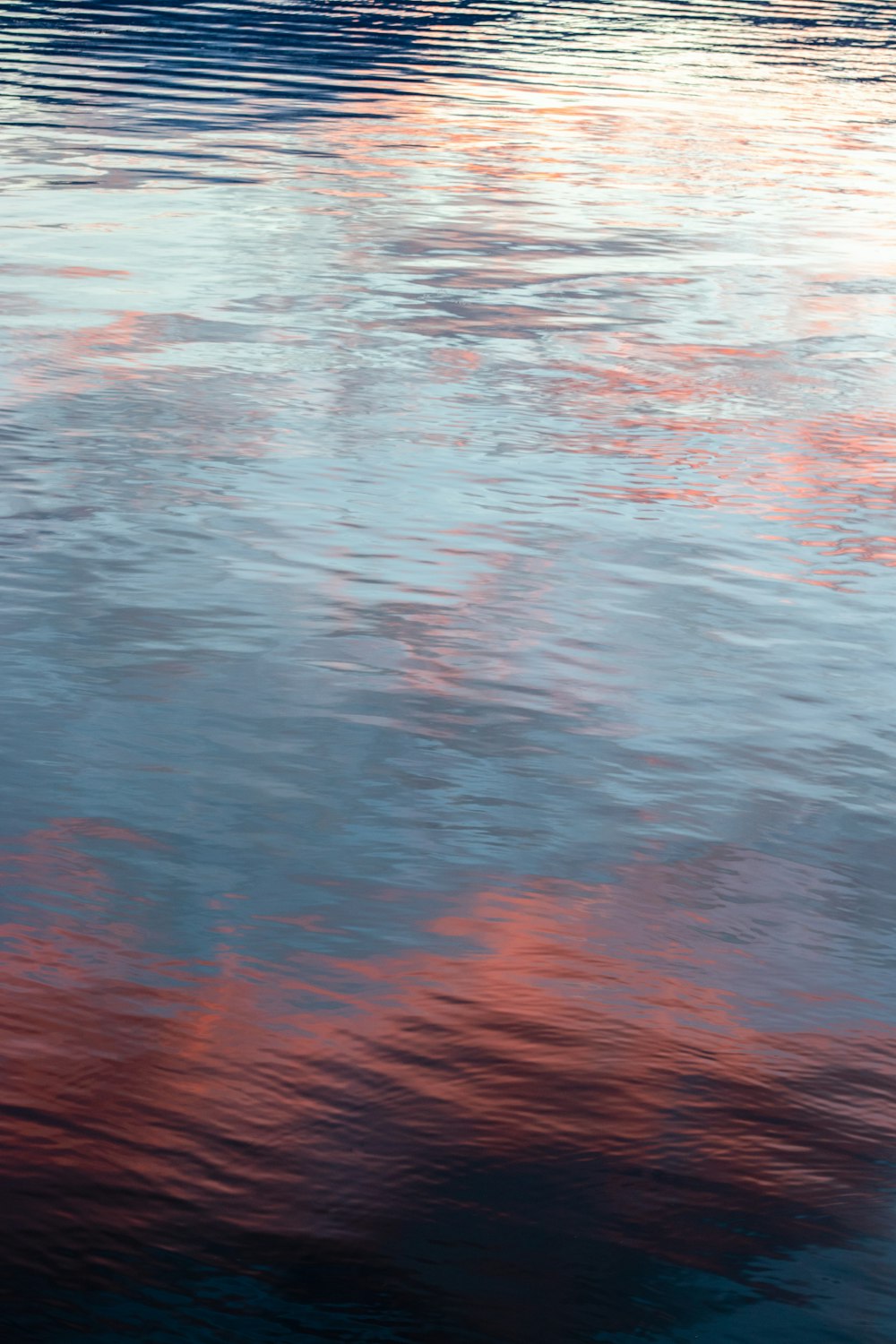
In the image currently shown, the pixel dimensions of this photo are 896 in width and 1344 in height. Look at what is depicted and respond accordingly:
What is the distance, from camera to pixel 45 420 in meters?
7.48

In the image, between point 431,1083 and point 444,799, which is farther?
point 444,799

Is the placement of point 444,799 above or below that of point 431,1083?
above

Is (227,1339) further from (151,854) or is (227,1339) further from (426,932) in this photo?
(151,854)

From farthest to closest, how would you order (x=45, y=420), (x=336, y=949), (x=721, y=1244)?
1. (x=45, y=420)
2. (x=336, y=949)
3. (x=721, y=1244)

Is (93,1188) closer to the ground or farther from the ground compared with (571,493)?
closer to the ground

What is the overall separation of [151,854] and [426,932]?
726 mm

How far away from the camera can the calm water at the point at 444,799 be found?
292 cm

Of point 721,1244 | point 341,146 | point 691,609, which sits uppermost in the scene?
point 341,146

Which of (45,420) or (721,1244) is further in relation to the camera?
(45,420)

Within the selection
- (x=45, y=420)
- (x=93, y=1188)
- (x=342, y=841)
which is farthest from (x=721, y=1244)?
(x=45, y=420)

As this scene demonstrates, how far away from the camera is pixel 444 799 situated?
4.50m

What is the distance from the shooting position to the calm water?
9.59ft

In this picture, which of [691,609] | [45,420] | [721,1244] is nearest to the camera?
[721,1244]

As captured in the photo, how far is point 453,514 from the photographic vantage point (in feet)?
21.4
